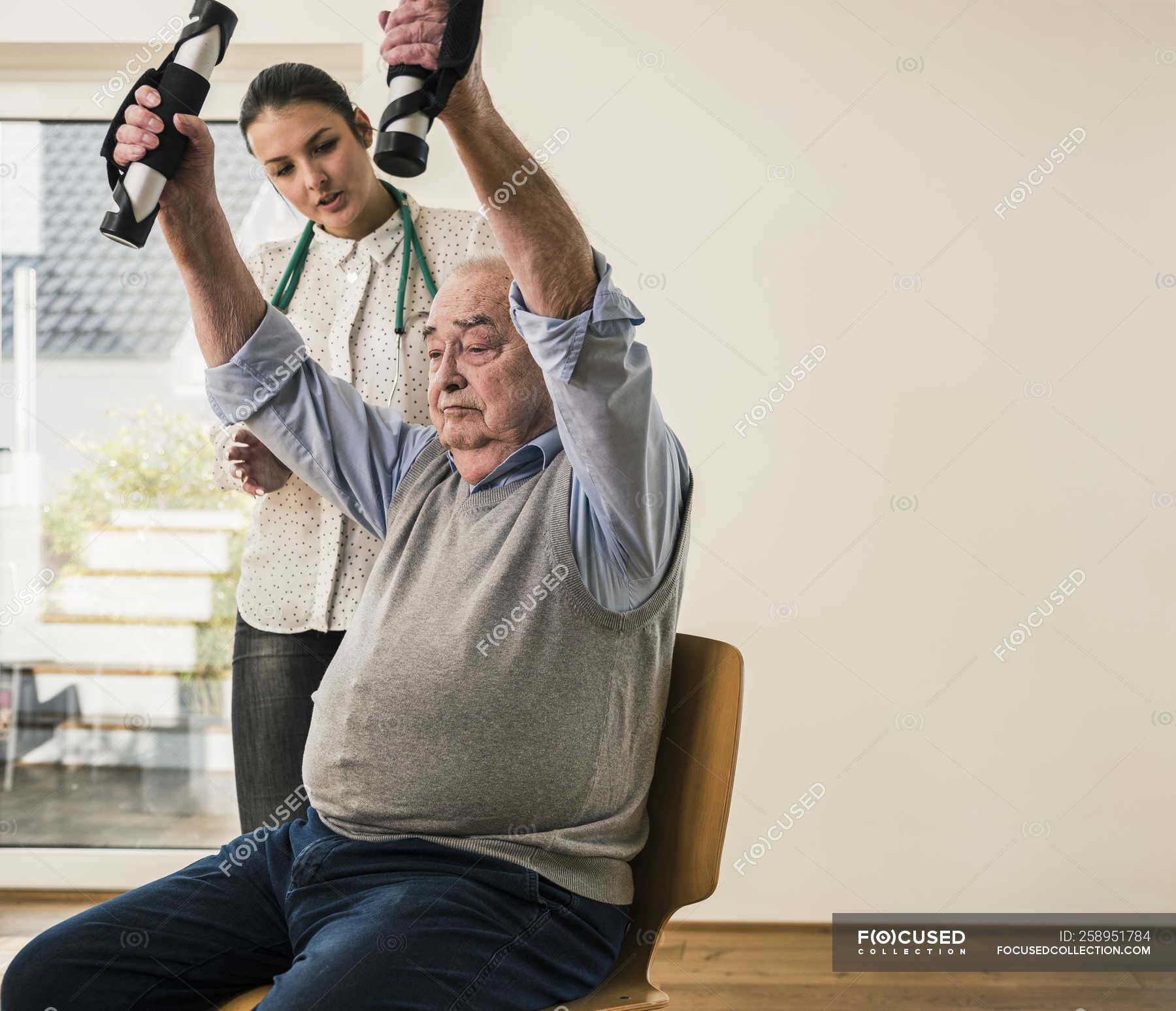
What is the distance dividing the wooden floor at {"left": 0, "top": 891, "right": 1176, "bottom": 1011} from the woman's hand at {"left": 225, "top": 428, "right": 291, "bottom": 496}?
4.47 feet

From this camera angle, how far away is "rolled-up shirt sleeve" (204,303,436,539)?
1.34 metres

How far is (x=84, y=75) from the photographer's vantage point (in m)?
2.64

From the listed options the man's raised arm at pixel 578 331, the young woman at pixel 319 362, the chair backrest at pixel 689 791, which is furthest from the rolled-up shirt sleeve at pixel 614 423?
the young woman at pixel 319 362

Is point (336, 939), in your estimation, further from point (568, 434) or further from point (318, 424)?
point (318, 424)

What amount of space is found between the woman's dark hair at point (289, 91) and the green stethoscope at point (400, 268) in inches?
6.4

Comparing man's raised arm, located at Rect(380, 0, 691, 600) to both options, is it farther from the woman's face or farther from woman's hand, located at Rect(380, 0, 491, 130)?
the woman's face

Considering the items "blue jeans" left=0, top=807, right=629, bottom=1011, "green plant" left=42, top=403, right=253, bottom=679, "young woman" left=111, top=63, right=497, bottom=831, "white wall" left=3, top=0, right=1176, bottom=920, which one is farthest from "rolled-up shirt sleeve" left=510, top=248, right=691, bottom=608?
"green plant" left=42, top=403, right=253, bottom=679

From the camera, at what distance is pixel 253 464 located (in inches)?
57.6

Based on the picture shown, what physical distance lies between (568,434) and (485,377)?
0.96 feet

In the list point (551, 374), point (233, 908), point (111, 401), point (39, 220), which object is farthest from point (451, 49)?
point (39, 220)

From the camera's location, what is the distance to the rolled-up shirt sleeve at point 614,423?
0.93m

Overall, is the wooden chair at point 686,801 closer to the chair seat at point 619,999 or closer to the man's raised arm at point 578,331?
the chair seat at point 619,999

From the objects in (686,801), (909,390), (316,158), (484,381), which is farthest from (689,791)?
(909,390)

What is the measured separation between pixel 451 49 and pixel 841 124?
1.93 metres
